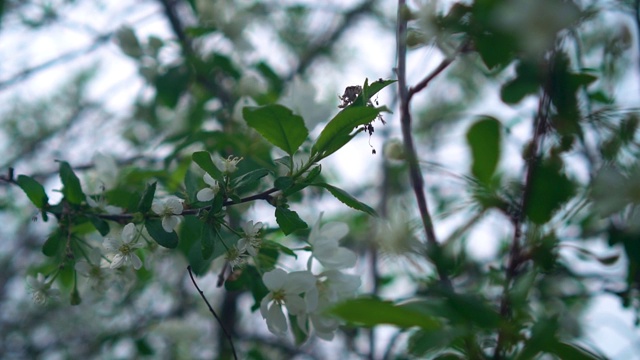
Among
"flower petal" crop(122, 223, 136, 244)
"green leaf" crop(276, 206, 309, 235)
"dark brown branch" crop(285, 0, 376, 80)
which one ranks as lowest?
"dark brown branch" crop(285, 0, 376, 80)

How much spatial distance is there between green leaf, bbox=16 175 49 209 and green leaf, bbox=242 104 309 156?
0.28m

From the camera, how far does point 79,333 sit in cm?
240

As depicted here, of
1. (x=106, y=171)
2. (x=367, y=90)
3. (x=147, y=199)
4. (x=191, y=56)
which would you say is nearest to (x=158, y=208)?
(x=147, y=199)

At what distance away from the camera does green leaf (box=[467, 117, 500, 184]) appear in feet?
2.46

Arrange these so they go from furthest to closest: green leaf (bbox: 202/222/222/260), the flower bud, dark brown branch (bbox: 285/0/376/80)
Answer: dark brown branch (bbox: 285/0/376/80), the flower bud, green leaf (bbox: 202/222/222/260)

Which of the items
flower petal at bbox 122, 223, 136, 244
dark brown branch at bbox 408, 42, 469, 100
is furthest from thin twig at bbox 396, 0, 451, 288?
flower petal at bbox 122, 223, 136, 244

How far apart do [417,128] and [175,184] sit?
152 centimetres

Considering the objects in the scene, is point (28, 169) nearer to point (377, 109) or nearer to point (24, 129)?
point (24, 129)

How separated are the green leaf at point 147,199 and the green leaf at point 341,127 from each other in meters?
0.18

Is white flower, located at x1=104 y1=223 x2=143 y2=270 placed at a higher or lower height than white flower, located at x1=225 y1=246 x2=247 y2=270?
higher

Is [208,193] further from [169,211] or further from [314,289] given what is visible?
[314,289]

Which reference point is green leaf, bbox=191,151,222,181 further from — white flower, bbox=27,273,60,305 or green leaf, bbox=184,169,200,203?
white flower, bbox=27,273,60,305

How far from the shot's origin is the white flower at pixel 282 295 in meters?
0.69

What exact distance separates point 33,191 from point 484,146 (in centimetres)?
56
